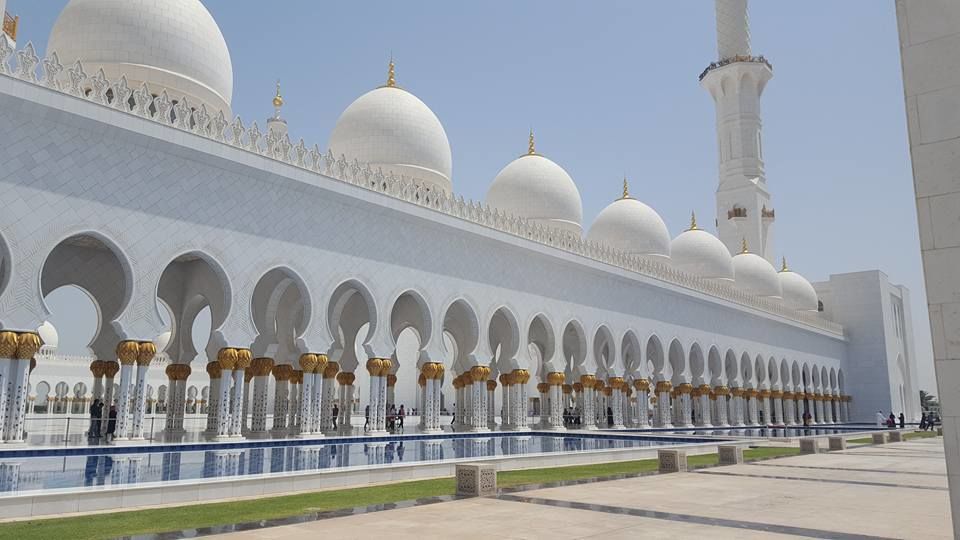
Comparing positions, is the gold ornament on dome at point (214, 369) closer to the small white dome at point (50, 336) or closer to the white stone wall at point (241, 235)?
the white stone wall at point (241, 235)

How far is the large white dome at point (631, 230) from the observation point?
22500 mm

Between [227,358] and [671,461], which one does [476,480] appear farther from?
[227,358]

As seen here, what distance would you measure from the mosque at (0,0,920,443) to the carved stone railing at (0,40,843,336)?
0.04m

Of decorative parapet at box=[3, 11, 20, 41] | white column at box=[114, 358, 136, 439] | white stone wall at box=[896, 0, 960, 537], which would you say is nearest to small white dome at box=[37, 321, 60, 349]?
decorative parapet at box=[3, 11, 20, 41]

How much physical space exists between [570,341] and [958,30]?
18742 millimetres

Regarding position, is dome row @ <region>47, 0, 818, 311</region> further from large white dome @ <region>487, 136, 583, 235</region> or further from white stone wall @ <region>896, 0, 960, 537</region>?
white stone wall @ <region>896, 0, 960, 537</region>

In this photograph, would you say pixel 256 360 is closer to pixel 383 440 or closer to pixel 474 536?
pixel 383 440

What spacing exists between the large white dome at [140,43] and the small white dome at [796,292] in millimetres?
25157

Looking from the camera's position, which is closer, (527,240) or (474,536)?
(474,536)

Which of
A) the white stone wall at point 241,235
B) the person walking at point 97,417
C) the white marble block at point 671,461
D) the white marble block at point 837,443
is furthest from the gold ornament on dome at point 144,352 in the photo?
the white marble block at point 837,443

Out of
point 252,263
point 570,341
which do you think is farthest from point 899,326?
point 252,263

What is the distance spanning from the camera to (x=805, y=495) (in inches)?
246

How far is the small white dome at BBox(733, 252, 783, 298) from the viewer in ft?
89.6

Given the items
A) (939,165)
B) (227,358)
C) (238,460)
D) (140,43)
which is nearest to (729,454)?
(238,460)
